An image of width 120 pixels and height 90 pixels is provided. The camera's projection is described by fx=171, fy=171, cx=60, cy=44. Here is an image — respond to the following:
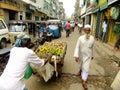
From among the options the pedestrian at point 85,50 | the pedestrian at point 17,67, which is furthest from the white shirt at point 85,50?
the pedestrian at point 17,67

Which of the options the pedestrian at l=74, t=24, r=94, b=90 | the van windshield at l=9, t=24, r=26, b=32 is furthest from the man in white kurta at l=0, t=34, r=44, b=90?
the van windshield at l=9, t=24, r=26, b=32

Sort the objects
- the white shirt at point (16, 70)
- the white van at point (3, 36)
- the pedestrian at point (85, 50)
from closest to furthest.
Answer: the white shirt at point (16, 70) → the pedestrian at point (85, 50) → the white van at point (3, 36)

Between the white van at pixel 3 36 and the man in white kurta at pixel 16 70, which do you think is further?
the white van at pixel 3 36

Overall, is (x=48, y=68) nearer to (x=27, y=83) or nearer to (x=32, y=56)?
Answer: (x=27, y=83)

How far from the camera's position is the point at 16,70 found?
2.84m

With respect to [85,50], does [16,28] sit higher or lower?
higher

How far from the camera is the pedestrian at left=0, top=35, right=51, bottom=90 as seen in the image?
2.74 metres

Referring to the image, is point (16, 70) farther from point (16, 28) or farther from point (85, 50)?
point (16, 28)

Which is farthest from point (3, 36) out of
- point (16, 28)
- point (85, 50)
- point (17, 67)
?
point (17, 67)

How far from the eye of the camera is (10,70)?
283cm

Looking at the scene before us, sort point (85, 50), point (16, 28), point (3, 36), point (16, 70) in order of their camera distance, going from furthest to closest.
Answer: point (16, 28), point (3, 36), point (85, 50), point (16, 70)

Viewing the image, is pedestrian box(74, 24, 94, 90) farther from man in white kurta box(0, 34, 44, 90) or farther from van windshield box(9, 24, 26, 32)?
van windshield box(9, 24, 26, 32)

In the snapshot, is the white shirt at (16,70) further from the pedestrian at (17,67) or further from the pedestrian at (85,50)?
the pedestrian at (85,50)

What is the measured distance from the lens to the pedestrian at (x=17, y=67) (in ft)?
9.00
